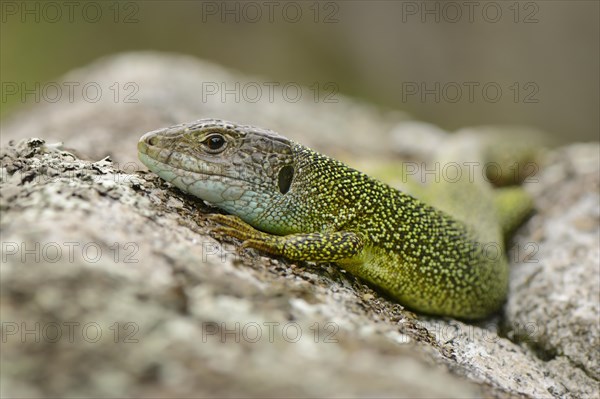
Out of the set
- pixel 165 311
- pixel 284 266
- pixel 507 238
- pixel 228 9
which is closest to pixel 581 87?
pixel 228 9

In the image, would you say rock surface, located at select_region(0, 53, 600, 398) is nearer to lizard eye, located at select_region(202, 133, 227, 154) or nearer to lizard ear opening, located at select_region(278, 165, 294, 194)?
lizard eye, located at select_region(202, 133, 227, 154)

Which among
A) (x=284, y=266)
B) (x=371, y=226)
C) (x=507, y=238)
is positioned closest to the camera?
(x=284, y=266)

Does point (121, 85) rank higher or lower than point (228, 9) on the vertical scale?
lower

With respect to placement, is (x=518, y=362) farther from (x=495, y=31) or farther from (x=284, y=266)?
(x=495, y=31)

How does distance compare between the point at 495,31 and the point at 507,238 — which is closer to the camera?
the point at 507,238

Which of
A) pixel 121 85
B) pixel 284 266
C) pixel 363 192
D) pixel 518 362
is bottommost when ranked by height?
pixel 518 362

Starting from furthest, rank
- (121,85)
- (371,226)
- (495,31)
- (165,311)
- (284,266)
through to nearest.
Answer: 1. (495,31)
2. (121,85)
3. (371,226)
4. (284,266)
5. (165,311)

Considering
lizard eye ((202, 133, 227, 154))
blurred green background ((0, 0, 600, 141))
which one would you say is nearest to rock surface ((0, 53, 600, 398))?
lizard eye ((202, 133, 227, 154))

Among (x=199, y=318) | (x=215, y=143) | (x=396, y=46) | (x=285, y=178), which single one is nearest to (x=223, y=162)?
(x=215, y=143)
